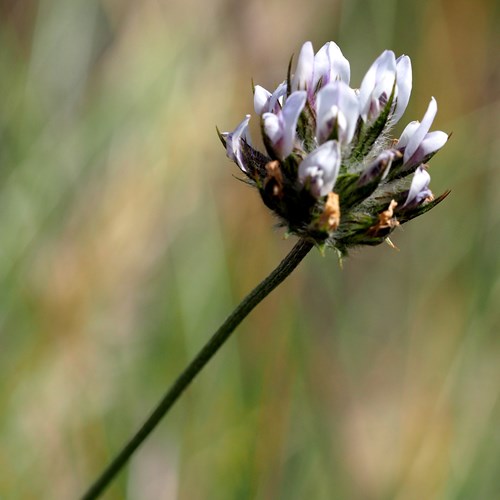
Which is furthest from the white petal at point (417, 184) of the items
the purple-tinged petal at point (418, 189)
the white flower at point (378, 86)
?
the white flower at point (378, 86)

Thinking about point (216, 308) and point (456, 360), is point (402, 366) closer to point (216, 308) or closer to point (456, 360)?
point (456, 360)

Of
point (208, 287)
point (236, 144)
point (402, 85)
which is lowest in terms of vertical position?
point (208, 287)

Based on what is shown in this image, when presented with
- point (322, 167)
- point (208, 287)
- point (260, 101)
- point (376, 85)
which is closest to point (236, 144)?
point (260, 101)

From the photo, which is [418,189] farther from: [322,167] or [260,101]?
[260,101]

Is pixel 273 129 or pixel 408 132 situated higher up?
pixel 408 132

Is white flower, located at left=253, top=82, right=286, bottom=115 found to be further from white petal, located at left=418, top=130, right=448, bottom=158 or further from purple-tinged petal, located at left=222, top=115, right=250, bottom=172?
white petal, located at left=418, top=130, right=448, bottom=158

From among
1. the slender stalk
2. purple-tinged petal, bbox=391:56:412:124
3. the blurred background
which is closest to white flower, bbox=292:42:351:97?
purple-tinged petal, bbox=391:56:412:124
